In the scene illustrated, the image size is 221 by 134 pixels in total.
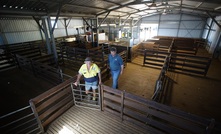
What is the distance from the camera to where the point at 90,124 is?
3.23 meters

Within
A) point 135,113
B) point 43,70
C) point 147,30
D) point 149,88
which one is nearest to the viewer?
point 135,113

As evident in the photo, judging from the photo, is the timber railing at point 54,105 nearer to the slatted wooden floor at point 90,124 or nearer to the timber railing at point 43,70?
the slatted wooden floor at point 90,124

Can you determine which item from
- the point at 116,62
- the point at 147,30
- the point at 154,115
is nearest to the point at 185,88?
the point at 154,115

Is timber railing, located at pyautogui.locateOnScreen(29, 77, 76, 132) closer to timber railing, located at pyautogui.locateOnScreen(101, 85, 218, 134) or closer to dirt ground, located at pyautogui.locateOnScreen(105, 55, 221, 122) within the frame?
timber railing, located at pyautogui.locateOnScreen(101, 85, 218, 134)

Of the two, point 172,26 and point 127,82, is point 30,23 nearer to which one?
point 127,82

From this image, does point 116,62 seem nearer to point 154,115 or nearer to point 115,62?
point 115,62

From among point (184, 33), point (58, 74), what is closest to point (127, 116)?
point (58, 74)

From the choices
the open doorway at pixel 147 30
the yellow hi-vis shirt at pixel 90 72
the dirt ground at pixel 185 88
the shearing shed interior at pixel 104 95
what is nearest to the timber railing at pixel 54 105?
the shearing shed interior at pixel 104 95

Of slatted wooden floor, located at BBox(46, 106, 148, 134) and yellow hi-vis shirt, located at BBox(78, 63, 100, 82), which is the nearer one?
slatted wooden floor, located at BBox(46, 106, 148, 134)

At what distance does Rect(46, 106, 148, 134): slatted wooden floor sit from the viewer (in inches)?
119

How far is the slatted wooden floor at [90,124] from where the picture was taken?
3.03 meters

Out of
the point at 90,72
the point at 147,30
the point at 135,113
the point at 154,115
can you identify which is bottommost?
the point at 135,113

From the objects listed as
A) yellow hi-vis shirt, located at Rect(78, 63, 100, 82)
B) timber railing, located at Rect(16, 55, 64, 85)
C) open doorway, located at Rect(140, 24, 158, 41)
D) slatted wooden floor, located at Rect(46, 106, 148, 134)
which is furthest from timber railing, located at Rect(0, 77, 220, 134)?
open doorway, located at Rect(140, 24, 158, 41)

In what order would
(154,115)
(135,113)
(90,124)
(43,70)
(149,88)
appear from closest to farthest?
(154,115), (135,113), (90,124), (149,88), (43,70)
